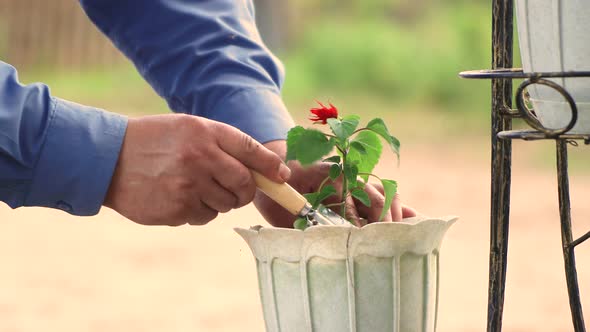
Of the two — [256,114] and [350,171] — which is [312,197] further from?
[256,114]

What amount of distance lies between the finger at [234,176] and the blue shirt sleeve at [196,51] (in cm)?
28

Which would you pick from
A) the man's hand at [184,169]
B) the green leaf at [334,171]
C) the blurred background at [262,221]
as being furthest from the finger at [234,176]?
the blurred background at [262,221]

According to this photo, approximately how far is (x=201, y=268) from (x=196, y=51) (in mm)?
2702

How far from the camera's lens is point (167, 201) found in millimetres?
1219

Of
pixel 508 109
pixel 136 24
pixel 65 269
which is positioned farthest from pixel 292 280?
pixel 65 269

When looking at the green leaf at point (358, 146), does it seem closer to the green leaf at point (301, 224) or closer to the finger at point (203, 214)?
the green leaf at point (301, 224)

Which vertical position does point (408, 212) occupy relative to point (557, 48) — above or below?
below

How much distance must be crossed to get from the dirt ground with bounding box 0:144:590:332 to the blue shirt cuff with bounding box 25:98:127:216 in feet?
7.12

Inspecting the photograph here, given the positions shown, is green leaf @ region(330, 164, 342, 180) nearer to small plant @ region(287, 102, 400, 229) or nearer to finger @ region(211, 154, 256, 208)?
small plant @ region(287, 102, 400, 229)

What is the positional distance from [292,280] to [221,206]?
157 millimetres

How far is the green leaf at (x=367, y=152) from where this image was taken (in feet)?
3.76

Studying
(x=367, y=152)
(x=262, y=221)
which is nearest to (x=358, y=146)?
(x=367, y=152)

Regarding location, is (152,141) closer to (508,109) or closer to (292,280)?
(292,280)

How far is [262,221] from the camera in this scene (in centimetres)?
466
